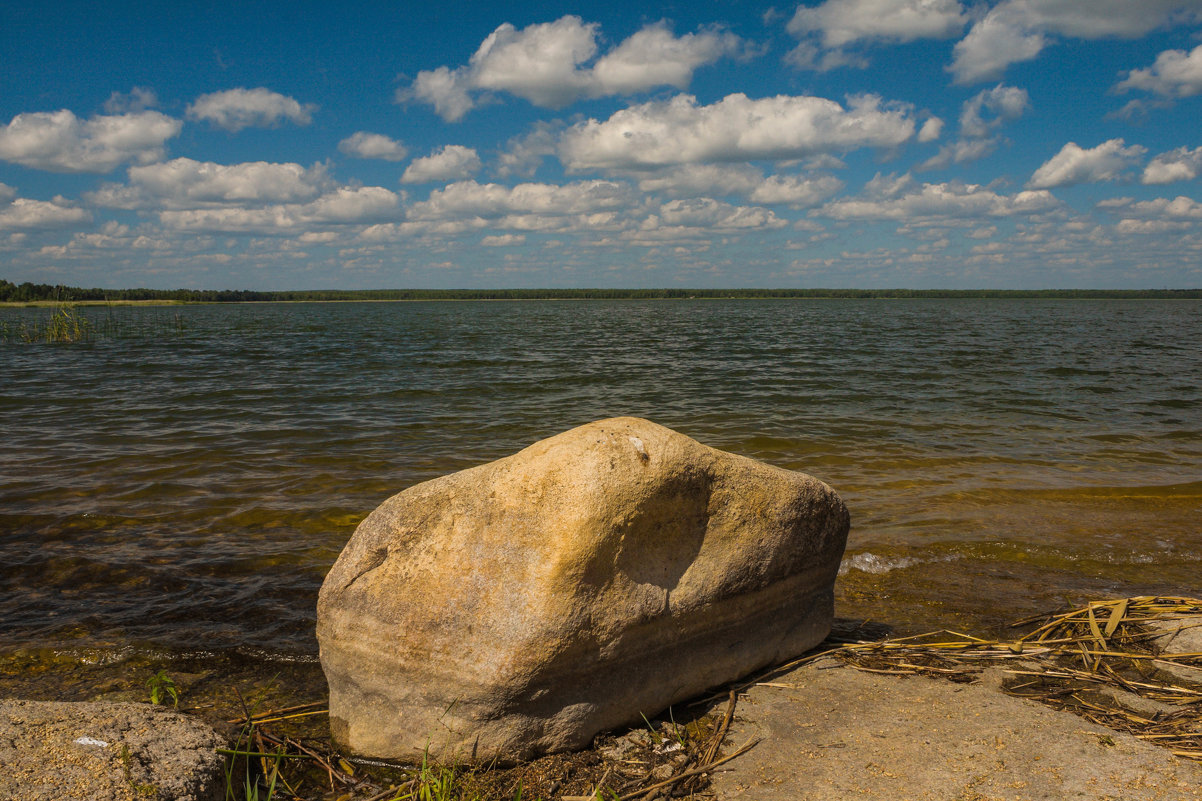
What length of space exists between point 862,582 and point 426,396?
13.1 metres

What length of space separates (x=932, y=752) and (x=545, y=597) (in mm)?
Result: 1881

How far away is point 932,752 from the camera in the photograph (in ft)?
10.2

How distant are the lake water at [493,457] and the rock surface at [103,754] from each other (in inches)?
66.1

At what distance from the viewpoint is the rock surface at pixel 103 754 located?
2473 mm

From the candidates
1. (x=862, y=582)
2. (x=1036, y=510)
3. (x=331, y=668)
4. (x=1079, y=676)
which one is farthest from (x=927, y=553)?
(x=331, y=668)

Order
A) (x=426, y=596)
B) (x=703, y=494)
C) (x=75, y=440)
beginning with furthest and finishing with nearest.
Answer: (x=75, y=440)
(x=703, y=494)
(x=426, y=596)

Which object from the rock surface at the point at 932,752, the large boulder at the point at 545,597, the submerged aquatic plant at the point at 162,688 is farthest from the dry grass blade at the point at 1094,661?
the submerged aquatic plant at the point at 162,688

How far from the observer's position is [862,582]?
608 centimetres

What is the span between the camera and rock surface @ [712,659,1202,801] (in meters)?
2.83

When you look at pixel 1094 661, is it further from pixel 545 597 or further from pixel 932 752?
pixel 545 597

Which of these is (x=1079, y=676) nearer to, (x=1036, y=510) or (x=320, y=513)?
(x=1036, y=510)

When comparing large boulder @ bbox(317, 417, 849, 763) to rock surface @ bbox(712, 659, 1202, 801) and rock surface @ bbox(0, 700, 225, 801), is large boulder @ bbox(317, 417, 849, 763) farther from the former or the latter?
rock surface @ bbox(0, 700, 225, 801)

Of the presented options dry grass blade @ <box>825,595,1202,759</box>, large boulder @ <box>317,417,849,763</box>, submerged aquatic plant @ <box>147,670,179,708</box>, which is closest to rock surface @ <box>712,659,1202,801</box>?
dry grass blade @ <box>825,595,1202,759</box>

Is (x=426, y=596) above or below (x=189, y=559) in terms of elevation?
above
